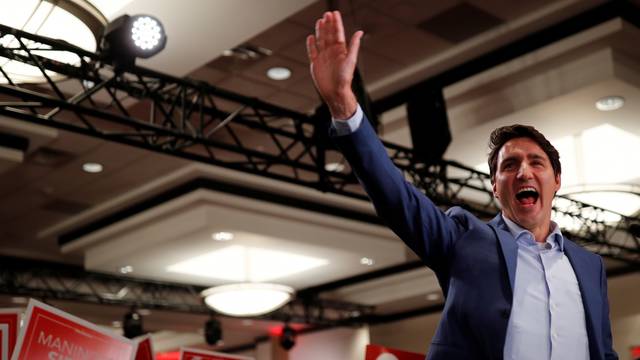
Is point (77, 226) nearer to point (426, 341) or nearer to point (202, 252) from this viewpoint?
point (202, 252)

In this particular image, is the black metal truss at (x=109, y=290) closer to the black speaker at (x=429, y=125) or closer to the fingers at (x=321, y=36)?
the black speaker at (x=429, y=125)

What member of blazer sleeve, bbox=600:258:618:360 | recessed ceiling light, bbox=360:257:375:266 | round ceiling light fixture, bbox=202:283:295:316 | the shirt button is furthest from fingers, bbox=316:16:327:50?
recessed ceiling light, bbox=360:257:375:266

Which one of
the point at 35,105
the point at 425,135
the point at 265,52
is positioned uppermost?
the point at 265,52

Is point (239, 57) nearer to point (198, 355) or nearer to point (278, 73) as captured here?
point (278, 73)

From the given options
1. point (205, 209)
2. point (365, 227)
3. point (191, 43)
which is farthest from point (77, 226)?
point (191, 43)

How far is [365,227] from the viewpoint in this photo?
955 cm

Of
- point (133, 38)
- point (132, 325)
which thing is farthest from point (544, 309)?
point (132, 325)

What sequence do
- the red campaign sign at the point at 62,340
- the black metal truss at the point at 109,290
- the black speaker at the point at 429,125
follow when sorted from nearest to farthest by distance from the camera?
1. the red campaign sign at the point at 62,340
2. the black speaker at the point at 429,125
3. the black metal truss at the point at 109,290

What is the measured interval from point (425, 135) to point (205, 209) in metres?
2.87

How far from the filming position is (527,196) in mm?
1330

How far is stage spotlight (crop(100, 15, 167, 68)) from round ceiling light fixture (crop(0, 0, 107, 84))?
0.30ft

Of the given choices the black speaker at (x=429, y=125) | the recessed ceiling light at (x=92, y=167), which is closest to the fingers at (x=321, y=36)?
the black speaker at (x=429, y=125)

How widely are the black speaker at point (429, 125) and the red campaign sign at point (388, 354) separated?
3003mm

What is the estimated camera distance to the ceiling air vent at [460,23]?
213 inches
